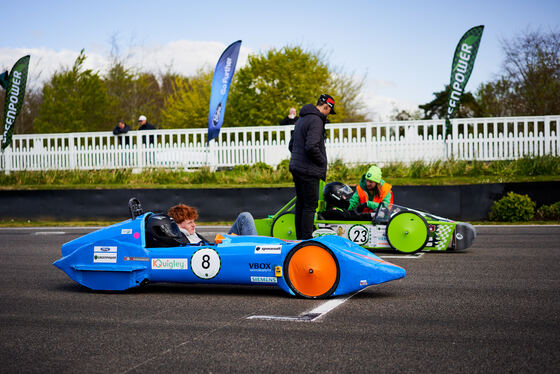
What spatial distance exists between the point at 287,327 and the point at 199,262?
A: 5.33ft

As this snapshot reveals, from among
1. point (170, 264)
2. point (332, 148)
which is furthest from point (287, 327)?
point (332, 148)

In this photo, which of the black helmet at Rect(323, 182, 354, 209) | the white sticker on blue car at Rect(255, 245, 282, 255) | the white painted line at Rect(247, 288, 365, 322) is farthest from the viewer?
the black helmet at Rect(323, 182, 354, 209)

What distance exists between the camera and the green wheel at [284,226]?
1004 centimetres

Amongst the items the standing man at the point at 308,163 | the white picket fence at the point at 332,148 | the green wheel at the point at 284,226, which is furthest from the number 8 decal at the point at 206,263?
the white picket fence at the point at 332,148

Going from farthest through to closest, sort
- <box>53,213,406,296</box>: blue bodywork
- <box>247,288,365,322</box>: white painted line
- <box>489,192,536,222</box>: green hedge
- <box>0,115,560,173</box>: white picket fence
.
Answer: <box>0,115,560,173</box>: white picket fence < <box>489,192,536,222</box>: green hedge < <box>53,213,406,296</box>: blue bodywork < <box>247,288,365,322</box>: white painted line

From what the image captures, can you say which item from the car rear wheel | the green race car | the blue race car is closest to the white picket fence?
the green race car

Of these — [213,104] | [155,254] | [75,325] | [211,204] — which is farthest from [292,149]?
[213,104]

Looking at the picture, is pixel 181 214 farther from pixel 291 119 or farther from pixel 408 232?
pixel 291 119

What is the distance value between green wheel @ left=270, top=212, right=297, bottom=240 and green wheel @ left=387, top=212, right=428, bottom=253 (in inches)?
58.9

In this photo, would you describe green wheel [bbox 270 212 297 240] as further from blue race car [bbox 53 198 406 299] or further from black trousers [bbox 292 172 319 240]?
blue race car [bbox 53 198 406 299]

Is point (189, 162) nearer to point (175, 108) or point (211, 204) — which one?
point (211, 204)

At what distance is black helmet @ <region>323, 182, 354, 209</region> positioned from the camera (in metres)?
10.3

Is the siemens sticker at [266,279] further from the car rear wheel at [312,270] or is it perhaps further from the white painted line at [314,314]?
the white painted line at [314,314]

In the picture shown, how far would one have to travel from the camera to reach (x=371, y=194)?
10.3 metres
